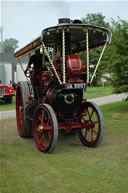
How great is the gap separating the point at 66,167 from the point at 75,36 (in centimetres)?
328

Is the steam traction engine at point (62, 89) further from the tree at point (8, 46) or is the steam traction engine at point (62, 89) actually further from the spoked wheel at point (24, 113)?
the tree at point (8, 46)

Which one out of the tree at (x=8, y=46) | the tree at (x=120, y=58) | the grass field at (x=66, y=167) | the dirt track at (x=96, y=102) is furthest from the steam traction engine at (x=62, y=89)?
the tree at (x=8, y=46)

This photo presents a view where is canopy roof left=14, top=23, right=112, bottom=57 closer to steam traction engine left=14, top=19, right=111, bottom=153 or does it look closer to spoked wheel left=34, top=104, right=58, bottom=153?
steam traction engine left=14, top=19, right=111, bottom=153

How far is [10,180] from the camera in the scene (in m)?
3.85

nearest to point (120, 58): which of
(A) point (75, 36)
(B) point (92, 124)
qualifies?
(A) point (75, 36)

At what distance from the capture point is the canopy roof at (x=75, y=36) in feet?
17.3

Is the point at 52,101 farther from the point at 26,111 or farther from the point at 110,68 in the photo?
the point at 110,68

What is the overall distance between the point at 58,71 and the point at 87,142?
1.73 m

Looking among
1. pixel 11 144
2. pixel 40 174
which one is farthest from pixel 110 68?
pixel 40 174

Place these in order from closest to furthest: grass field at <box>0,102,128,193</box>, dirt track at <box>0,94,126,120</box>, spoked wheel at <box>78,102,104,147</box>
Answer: grass field at <box>0,102,128,193</box>, spoked wheel at <box>78,102,104,147</box>, dirt track at <box>0,94,126,120</box>

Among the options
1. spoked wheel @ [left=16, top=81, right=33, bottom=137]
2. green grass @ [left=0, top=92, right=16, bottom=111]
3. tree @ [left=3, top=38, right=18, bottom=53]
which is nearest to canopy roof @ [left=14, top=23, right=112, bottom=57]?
spoked wheel @ [left=16, top=81, right=33, bottom=137]

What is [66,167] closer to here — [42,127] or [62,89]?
[42,127]

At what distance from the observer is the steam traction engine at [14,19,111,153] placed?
17.3 feet

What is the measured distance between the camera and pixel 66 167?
14.4 feet
